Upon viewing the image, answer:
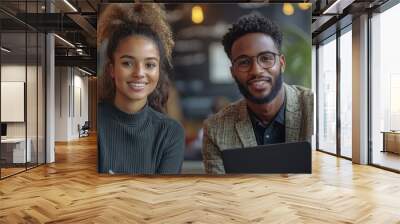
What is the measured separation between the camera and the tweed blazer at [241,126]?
639cm

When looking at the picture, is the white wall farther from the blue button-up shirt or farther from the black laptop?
the blue button-up shirt

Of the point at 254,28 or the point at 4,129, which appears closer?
the point at 254,28

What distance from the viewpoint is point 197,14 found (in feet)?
21.3

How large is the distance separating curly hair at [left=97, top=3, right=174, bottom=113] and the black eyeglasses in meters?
1.16

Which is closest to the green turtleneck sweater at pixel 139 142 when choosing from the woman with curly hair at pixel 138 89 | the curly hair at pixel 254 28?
the woman with curly hair at pixel 138 89

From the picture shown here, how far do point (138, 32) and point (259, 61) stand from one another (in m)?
2.07

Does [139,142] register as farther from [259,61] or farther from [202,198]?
[259,61]

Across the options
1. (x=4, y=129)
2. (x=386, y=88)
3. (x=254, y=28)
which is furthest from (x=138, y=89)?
(x=386, y=88)

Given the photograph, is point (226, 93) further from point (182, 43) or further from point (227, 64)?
point (182, 43)

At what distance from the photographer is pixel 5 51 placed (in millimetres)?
6816

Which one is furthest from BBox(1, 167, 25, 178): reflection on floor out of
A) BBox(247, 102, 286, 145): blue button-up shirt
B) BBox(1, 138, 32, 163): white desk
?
BBox(247, 102, 286, 145): blue button-up shirt

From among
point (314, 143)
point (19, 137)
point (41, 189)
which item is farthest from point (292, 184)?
point (314, 143)

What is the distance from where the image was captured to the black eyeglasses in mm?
6312

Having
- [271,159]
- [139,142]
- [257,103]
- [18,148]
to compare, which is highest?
[257,103]
